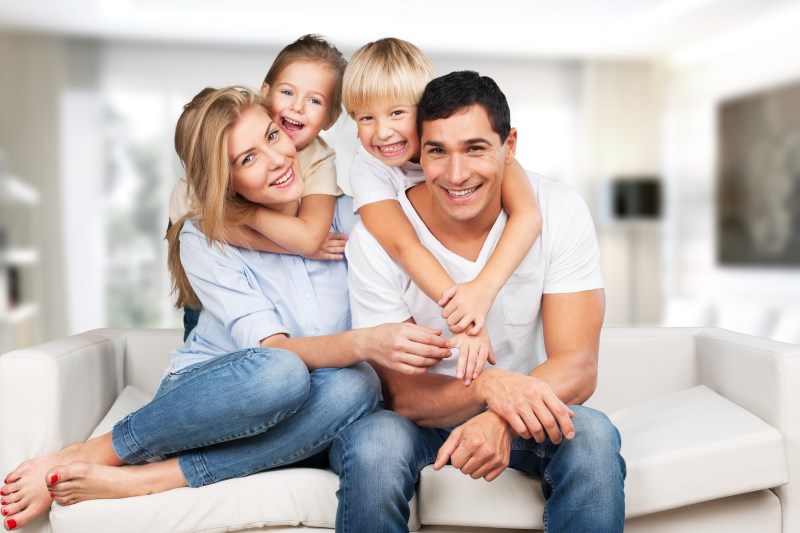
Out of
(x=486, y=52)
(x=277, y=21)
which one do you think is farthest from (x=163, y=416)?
(x=486, y=52)

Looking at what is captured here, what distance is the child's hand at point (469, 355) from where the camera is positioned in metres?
1.57

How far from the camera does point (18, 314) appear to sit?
5.38 m

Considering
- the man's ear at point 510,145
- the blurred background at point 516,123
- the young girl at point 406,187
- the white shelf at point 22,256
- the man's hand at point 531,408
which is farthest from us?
the blurred background at point 516,123

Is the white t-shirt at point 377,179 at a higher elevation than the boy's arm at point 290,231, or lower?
higher

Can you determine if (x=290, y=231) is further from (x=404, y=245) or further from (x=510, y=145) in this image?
(x=510, y=145)

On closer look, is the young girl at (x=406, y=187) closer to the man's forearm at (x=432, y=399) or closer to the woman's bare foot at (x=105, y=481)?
the man's forearm at (x=432, y=399)

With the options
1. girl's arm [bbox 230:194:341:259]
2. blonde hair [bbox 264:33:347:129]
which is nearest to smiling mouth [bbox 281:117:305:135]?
blonde hair [bbox 264:33:347:129]

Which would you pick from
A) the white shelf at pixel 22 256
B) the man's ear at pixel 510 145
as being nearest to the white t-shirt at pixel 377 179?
the man's ear at pixel 510 145

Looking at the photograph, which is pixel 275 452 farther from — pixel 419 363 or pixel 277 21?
pixel 277 21

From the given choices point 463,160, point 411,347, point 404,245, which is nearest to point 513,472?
point 411,347

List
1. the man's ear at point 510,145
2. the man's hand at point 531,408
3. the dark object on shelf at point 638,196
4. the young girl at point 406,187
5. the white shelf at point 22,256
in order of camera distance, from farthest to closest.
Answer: the dark object on shelf at point 638,196, the white shelf at point 22,256, the man's ear at point 510,145, the young girl at point 406,187, the man's hand at point 531,408

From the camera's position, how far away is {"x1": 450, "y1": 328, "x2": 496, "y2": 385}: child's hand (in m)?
1.57

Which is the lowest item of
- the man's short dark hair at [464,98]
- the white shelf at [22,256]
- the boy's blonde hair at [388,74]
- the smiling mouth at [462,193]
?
the white shelf at [22,256]

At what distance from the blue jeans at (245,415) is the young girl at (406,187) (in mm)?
268
